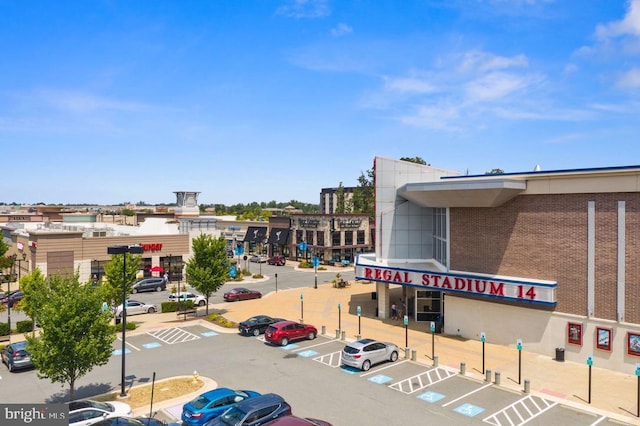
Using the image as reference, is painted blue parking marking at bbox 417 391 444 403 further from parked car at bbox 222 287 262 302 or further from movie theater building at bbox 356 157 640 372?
parked car at bbox 222 287 262 302

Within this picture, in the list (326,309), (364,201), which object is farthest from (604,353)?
(364,201)

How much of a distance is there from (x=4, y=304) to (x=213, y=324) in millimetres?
25381

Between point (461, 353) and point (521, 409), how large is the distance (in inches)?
352

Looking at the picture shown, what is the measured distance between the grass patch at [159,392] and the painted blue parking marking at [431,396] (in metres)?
11.5

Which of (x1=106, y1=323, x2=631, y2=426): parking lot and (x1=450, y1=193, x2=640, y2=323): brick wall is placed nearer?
(x1=106, y1=323, x2=631, y2=426): parking lot

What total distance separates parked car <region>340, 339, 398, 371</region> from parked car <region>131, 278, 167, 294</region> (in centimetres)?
3607

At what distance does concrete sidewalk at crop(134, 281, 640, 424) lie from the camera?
76.2 ft

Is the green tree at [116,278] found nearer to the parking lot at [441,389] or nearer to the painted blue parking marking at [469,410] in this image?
the parking lot at [441,389]

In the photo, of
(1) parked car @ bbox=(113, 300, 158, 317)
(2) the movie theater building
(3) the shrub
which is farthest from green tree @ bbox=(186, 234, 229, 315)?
(2) the movie theater building

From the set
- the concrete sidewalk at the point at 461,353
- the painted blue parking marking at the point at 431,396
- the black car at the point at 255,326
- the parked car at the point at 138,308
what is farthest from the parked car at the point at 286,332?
the parked car at the point at 138,308

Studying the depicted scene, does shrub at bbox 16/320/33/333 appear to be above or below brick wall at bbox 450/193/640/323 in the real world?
below

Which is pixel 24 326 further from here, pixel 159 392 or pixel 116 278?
pixel 159 392

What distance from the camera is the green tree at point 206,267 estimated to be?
41.4m

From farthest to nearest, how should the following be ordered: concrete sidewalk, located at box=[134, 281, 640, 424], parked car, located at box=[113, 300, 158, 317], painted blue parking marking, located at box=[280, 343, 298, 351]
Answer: parked car, located at box=[113, 300, 158, 317]
painted blue parking marking, located at box=[280, 343, 298, 351]
concrete sidewalk, located at box=[134, 281, 640, 424]
